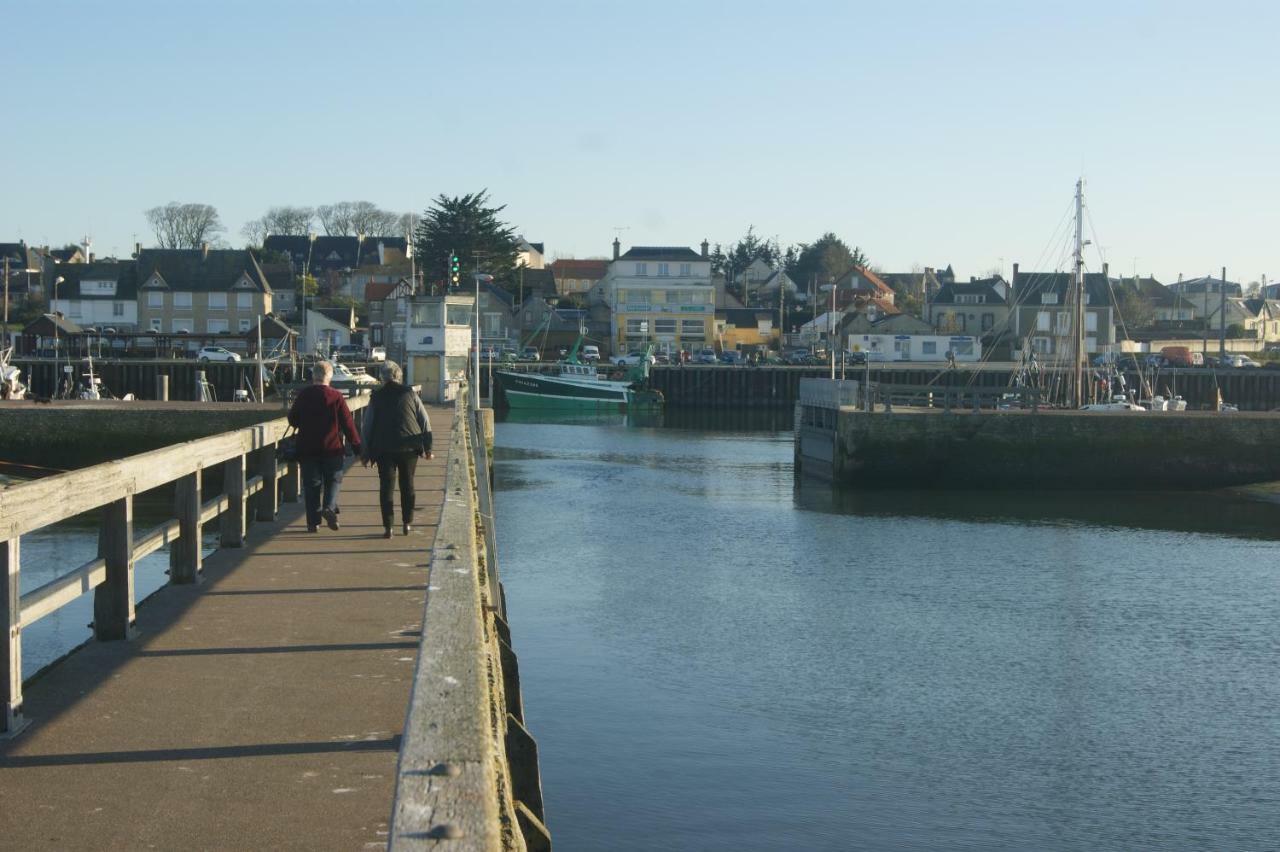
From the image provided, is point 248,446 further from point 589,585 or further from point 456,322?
point 456,322

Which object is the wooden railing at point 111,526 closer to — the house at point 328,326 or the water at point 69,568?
the water at point 69,568

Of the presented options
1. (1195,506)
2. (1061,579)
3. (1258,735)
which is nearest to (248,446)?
(1258,735)

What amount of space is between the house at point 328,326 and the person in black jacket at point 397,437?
295 feet

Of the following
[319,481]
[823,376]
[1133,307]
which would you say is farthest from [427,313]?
[1133,307]

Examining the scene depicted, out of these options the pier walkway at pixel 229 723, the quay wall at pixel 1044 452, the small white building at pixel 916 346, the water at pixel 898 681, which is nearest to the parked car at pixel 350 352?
the small white building at pixel 916 346

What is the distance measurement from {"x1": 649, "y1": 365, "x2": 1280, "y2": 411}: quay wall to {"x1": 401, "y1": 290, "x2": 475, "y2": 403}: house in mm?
42713

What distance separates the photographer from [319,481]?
12859 mm

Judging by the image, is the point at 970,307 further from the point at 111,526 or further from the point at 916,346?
the point at 111,526

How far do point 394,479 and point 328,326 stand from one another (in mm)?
100838

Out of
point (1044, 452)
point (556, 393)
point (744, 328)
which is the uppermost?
point (744, 328)

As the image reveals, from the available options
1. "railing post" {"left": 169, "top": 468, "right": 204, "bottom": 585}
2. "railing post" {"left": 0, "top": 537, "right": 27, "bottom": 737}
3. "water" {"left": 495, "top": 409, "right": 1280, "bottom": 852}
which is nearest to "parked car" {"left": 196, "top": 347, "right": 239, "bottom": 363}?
"water" {"left": 495, "top": 409, "right": 1280, "bottom": 852}

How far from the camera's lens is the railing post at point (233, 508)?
38.6 feet

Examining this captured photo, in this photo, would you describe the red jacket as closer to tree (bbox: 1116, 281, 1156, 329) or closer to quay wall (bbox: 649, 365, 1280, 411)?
quay wall (bbox: 649, 365, 1280, 411)

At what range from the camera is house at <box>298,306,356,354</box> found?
10540 cm
